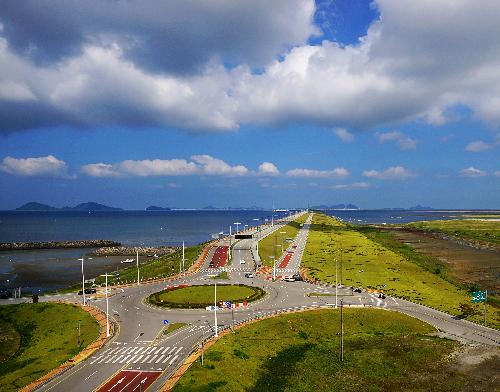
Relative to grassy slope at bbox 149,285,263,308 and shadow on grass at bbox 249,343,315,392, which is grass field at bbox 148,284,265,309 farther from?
shadow on grass at bbox 249,343,315,392

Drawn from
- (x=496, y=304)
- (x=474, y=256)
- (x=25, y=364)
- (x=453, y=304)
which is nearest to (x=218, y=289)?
(x=25, y=364)

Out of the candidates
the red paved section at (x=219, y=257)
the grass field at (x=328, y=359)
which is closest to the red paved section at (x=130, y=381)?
the grass field at (x=328, y=359)

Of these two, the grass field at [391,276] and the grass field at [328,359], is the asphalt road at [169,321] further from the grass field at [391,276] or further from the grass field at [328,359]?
the grass field at [391,276]

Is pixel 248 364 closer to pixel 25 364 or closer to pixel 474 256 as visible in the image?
pixel 25 364

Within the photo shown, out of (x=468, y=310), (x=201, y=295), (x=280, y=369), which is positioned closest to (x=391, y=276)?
(x=468, y=310)

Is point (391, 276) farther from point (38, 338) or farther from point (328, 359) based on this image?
point (38, 338)

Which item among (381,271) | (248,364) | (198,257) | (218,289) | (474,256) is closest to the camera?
(248,364)
